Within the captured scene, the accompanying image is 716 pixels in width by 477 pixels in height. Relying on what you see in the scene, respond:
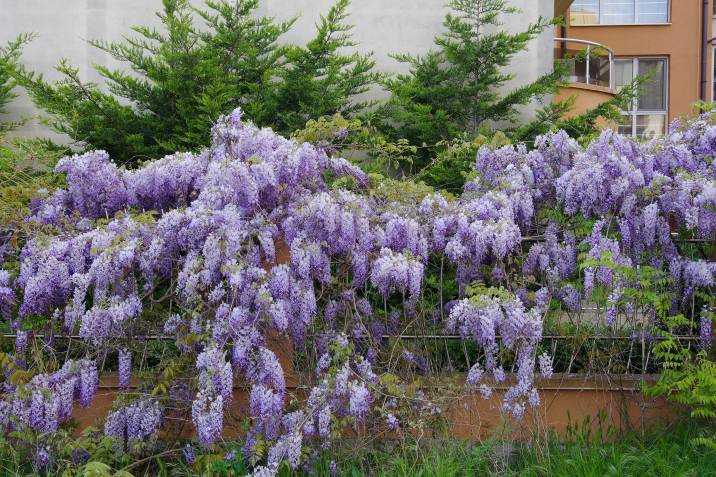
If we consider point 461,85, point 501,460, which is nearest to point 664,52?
point 461,85

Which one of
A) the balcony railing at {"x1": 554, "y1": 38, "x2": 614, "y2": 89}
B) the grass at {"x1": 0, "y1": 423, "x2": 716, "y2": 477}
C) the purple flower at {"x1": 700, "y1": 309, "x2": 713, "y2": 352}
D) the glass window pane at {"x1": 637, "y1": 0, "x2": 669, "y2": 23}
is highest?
the glass window pane at {"x1": 637, "y1": 0, "x2": 669, "y2": 23}

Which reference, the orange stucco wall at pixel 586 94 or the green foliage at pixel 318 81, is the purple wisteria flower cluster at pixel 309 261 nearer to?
the green foliage at pixel 318 81

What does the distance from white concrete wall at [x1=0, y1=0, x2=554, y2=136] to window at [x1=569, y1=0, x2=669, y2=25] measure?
30.5ft

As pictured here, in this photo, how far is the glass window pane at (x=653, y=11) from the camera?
60.1 ft

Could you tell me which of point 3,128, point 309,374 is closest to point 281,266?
point 309,374

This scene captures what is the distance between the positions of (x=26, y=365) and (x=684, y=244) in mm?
4210

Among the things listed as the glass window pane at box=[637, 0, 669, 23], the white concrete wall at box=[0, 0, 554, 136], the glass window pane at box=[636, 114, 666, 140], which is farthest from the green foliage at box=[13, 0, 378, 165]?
the glass window pane at box=[637, 0, 669, 23]

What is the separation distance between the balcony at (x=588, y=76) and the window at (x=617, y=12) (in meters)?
3.95

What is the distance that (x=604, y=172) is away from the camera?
467 cm

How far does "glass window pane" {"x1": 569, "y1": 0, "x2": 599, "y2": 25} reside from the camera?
1848cm

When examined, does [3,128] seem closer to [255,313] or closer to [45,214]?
[45,214]

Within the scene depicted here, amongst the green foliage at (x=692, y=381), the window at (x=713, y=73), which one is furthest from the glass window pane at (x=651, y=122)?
the green foliage at (x=692, y=381)

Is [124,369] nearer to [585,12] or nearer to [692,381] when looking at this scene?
[692,381]

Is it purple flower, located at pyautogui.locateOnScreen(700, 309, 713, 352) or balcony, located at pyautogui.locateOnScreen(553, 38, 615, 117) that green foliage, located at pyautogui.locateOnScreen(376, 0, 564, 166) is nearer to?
balcony, located at pyautogui.locateOnScreen(553, 38, 615, 117)
